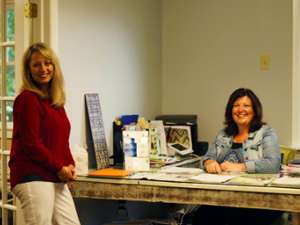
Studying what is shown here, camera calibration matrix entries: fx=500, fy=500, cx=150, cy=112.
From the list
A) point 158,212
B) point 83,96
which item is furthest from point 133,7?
point 158,212

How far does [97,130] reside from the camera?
3.35m

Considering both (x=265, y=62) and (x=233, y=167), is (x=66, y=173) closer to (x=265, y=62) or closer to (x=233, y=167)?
(x=233, y=167)

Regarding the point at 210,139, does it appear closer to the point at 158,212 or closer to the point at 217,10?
the point at 158,212

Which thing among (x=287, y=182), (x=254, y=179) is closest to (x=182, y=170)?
(x=254, y=179)

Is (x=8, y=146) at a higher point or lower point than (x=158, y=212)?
higher

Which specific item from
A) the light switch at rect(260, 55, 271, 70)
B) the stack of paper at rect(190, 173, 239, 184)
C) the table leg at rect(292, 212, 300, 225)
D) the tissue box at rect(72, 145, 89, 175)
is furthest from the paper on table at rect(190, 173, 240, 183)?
the light switch at rect(260, 55, 271, 70)

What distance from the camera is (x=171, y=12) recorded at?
4473 millimetres

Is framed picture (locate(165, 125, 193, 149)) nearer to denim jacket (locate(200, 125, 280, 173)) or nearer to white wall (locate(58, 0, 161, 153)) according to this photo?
white wall (locate(58, 0, 161, 153))

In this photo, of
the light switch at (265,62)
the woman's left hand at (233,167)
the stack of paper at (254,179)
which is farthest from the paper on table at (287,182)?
the light switch at (265,62)

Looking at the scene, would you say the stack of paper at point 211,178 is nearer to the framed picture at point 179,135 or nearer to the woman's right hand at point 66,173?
the woman's right hand at point 66,173

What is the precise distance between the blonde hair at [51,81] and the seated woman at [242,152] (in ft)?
3.50

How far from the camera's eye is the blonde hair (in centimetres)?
248

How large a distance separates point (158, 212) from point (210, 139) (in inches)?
30.5

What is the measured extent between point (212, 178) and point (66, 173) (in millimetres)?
832
